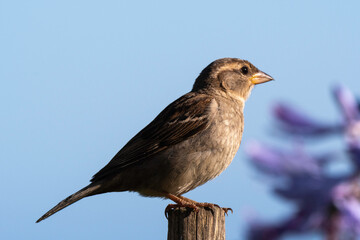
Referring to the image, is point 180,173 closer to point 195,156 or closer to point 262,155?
point 195,156

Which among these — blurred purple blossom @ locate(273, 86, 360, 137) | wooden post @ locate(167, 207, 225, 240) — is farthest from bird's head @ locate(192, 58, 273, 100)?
blurred purple blossom @ locate(273, 86, 360, 137)

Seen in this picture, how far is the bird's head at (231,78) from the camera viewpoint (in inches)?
239

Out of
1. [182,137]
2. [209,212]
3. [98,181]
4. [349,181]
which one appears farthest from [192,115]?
[349,181]

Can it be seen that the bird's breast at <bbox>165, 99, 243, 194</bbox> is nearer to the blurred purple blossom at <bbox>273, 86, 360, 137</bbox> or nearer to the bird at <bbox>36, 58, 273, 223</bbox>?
the bird at <bbox>36, 58, 273, 223</bbox>

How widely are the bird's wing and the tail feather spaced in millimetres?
111

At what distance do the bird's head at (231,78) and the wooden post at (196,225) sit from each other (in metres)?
2.36

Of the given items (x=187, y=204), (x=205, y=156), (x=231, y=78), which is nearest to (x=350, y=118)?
(x=187, y=204)

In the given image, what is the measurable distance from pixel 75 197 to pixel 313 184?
15.8ft

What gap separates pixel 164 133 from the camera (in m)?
5.23

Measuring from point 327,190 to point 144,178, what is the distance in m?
4.73

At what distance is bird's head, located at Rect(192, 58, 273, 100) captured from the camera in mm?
6066

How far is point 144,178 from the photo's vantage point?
16.6 ft

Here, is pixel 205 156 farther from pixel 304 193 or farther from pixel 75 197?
pixel 304 193

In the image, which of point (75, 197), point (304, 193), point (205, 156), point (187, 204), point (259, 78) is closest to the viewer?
point (304, 193)
